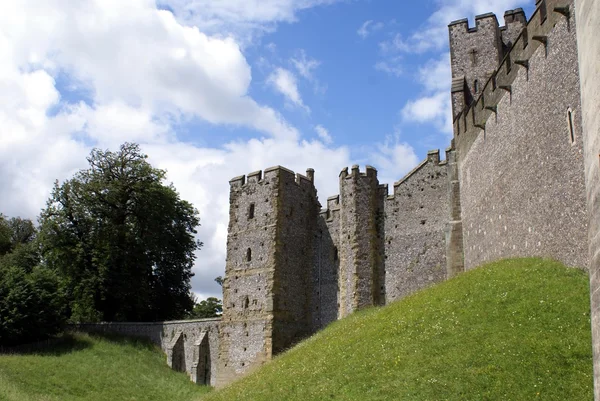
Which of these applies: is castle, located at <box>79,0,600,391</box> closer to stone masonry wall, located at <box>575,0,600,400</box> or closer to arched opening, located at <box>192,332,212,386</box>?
arched opening, located at <box>192,332,212,386</box>

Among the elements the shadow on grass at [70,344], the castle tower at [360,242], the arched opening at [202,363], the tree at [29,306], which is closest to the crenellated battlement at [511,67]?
the castle tower at [360,242]

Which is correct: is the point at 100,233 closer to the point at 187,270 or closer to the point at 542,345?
the point at 187,270

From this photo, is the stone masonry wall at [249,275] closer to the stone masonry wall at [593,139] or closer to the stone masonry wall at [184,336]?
the stone masonry wall at [184,336]

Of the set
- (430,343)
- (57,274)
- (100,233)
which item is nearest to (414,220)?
(430,343)

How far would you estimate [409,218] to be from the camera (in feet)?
99.0

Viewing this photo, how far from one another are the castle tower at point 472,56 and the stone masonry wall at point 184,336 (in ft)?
51.4

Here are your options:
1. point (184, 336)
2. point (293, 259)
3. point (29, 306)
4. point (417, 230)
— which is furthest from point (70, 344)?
point (417, 230)

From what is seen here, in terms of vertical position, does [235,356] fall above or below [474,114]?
below

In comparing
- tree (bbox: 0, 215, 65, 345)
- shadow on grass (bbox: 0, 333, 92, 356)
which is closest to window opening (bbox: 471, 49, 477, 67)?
shadow on grass (bbox: 0, 333, 92, 356)

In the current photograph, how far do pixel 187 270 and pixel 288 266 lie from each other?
1629cm

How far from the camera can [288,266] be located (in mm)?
32062

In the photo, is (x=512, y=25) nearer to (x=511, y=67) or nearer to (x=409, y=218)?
(x=511, y=67)

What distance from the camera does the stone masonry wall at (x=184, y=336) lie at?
109 ft

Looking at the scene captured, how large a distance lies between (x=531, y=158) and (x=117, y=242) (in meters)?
28.3
